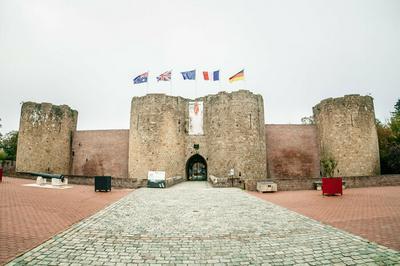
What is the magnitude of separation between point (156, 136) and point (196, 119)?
4092mm

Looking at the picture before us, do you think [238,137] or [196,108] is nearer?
[238,137]

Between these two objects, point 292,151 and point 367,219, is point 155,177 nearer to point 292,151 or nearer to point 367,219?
point 367,219


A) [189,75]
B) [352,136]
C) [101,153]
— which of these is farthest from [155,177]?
[352,136]

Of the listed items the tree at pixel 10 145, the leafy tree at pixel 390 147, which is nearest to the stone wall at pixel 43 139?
the tree at pixel 10 145

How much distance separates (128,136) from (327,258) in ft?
74.7

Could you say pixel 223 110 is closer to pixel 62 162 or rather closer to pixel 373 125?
pixel 373 125

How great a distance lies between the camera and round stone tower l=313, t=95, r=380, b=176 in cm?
1944

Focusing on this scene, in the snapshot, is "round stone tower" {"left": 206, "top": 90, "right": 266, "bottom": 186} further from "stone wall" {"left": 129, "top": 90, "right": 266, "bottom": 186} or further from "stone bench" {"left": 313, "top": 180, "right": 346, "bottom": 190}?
"stone bench" {"left": 313, "top": 180, "right": 346, "bottom": 190}

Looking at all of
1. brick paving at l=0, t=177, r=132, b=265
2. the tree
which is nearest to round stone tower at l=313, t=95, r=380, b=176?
brick paving at l=0, t=177, r=132, b=265

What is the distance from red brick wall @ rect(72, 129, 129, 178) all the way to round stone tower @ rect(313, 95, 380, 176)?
61.6ft

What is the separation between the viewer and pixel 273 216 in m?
7.06

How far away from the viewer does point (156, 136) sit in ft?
71.7

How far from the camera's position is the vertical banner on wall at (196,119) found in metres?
23.2

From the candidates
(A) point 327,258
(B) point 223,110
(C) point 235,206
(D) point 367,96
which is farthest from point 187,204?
(D) point 367,96
